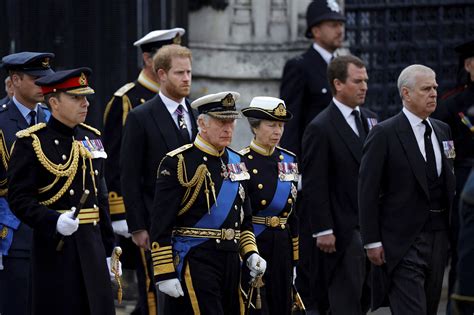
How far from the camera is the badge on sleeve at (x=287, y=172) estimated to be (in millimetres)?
9766

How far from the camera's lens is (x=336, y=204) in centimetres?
1058

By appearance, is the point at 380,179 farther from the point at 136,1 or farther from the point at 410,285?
the point at 136,1

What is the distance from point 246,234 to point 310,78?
135 inches

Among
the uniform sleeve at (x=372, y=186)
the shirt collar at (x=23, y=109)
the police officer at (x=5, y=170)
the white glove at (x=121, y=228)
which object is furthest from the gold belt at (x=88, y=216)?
the uniform sleeve at (x=372, y=186)

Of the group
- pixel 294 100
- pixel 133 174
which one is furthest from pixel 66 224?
pixel 294 100

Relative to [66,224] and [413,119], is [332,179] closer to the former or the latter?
[413,119]

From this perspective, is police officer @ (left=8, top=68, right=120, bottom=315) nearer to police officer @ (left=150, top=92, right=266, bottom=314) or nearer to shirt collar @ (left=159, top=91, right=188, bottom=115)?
police officer @ (left=150, top=92, right=266, bottom=314)

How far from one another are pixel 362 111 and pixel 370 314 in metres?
2.19

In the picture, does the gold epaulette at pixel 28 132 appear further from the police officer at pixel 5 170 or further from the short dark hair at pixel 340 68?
the short dark hair at pixel 340 68

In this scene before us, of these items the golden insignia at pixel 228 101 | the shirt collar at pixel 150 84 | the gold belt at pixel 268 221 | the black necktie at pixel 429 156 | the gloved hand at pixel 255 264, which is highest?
the golden insignia at pixel 228 101

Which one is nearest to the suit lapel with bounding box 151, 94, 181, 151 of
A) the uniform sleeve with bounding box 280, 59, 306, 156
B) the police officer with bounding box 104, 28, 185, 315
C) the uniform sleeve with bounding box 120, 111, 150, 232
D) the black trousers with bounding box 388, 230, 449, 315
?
the uniform sleeve with bounding box 120, 111, 150, 232

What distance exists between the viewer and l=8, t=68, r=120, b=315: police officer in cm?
858

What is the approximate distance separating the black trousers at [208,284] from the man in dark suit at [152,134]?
1281mm

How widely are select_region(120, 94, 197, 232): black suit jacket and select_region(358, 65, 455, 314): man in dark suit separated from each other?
53.0 inches
